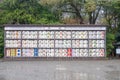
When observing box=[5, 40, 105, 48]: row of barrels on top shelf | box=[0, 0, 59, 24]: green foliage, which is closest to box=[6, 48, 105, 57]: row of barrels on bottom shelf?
box=[5, 40, 105, 48]: row of barrels on top shelf

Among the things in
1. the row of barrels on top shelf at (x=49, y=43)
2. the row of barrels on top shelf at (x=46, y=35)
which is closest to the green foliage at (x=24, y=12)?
the row of barrels on top shelf at (x=46, y=35)

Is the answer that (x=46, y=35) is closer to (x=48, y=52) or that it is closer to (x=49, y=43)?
(x=49, y=43)

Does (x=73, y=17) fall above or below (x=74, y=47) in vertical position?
above

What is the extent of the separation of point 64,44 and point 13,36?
3.64 metres

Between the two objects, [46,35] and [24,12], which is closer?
[46,35]

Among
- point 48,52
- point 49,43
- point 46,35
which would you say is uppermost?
point 46,35

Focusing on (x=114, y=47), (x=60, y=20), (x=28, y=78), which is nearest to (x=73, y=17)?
(x=60, y=20)

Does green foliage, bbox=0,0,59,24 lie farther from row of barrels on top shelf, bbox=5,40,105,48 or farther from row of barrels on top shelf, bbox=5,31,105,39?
row of barrels on top shelf, bbox=5,40,105,48

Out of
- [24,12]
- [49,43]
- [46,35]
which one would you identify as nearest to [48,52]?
[49,43]

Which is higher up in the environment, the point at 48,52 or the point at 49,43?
the point at 49,43

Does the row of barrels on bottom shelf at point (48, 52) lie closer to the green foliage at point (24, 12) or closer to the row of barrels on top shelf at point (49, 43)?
the row of barrels on top shelf at point (49, 43)

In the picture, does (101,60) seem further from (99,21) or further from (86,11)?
(99,21)

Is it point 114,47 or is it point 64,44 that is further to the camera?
point 114,47

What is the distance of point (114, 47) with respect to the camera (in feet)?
70.9
